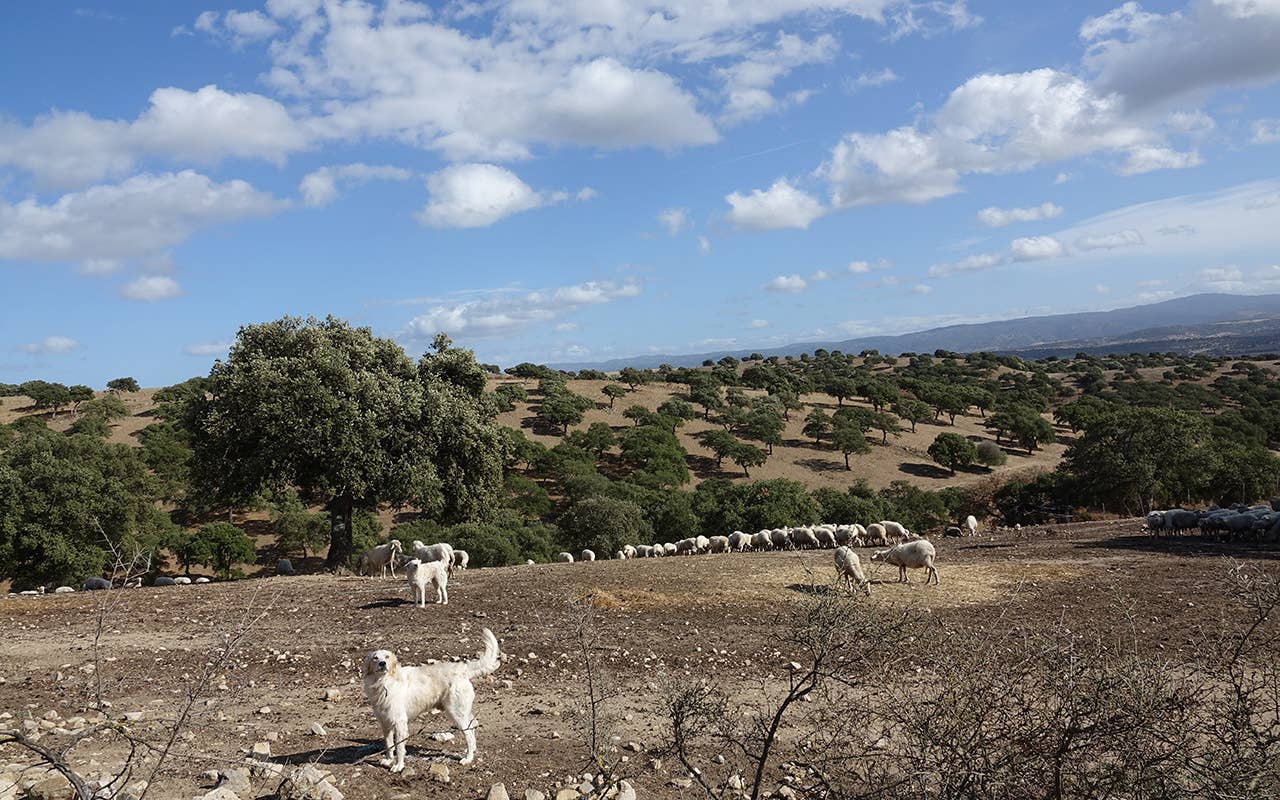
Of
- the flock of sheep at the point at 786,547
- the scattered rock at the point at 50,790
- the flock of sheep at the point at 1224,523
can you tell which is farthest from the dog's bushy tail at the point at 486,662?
the flock of sheep at the point at 1224,523

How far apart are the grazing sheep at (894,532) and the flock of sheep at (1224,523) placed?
7.55m

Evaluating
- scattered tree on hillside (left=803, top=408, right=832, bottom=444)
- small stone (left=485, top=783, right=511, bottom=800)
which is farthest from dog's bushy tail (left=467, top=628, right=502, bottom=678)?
scattered tree on hillside (left=803, top=408, right=832, bottom=444)

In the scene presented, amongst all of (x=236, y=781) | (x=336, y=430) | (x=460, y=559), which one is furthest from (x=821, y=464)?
(x=236, y=781)

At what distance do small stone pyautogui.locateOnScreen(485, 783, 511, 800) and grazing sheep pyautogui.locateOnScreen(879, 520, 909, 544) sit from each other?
864 inches

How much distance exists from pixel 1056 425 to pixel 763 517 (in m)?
63.5

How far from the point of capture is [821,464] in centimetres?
7031

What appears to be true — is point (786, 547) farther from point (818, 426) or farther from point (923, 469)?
point (818, 426)

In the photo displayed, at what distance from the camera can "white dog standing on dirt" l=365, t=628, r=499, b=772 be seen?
7.14m

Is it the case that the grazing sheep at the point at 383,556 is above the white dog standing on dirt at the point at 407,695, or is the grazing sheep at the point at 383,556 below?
below

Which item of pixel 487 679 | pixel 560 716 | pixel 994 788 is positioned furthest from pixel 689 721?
pixel 994 788

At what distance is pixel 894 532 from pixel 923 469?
150 ft

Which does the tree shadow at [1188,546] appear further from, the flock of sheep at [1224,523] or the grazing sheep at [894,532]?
the grazing sheep at [894,532]

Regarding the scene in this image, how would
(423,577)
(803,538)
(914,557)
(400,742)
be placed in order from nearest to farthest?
(400,742) → (423,577) → (914,557) → (803,538)

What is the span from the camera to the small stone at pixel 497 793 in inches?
257
